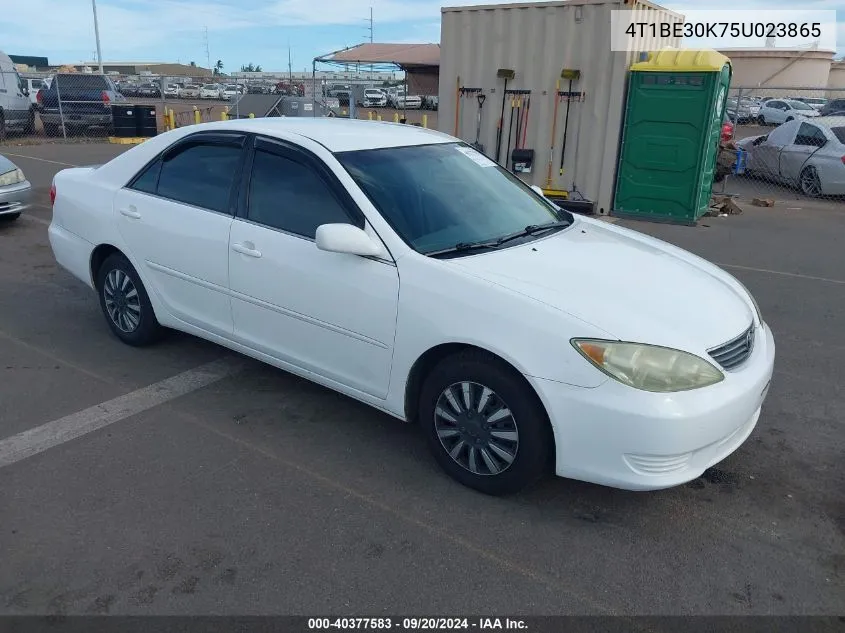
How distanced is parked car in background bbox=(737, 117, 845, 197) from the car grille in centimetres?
1104

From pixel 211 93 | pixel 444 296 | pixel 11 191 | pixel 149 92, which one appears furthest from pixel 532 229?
pixel 149 92

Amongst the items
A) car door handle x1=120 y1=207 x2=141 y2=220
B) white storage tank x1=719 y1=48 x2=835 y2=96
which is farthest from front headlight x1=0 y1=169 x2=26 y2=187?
white storage tank x1=719 y1=48 x2=835 y2=96

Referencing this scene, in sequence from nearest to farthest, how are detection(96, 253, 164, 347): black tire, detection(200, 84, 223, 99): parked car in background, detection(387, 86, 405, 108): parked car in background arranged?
detection(96, 253, 164, 347): black tire
detection(387, 86, 405, 108): parked car in background
detection(200, 84, 223, 99): parked car in background

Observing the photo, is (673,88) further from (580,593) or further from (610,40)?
(580,593)

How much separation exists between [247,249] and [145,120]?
58.6 ft

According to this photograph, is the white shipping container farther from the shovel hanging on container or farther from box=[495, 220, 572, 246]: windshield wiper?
box=[495, 220, 572, 246]: windshield wiper

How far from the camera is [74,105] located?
20047 millimetres

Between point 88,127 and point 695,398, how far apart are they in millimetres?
21388

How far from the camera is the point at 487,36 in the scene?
1116cm

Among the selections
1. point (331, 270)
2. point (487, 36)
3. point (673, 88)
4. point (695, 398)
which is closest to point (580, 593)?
point (695, 398)

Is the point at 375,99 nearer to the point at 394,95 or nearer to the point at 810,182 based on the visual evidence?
the point at 394,95

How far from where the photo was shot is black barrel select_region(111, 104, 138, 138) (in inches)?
765

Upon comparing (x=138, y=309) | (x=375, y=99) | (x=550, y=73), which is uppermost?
(x=550, y=73)

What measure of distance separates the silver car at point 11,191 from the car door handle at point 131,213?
495 cm
